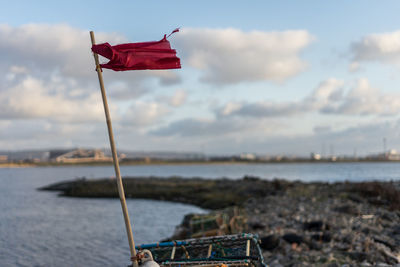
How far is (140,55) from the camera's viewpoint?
5.80m

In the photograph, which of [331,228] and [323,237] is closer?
[323,237]

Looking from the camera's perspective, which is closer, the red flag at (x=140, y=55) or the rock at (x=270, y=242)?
the red flag at (x=140, y=55)

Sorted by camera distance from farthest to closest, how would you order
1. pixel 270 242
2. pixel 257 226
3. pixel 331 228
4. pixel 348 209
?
1. pixel 348 209
2. pixel 257 226
3. pixel 331 228
4. pixel 270 242

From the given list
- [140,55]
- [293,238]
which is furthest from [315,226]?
[140,55]

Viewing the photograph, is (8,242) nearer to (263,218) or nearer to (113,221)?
(113,221)

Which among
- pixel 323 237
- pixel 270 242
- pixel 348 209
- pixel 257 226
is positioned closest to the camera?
pixel 270 242

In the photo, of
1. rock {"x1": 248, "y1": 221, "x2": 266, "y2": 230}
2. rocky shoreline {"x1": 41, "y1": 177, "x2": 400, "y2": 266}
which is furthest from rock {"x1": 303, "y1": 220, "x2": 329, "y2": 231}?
rock {"x1": 248, "y1": 221, "x2": 266, "y2": 230}

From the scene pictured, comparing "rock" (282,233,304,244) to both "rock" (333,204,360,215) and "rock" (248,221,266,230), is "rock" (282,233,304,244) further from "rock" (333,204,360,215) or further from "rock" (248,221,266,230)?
"rock" (333,204,360,215)

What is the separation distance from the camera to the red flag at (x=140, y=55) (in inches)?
219

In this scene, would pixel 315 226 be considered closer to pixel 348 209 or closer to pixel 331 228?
pixel 331 228

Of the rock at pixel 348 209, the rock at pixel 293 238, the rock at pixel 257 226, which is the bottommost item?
the rock at pixel 257 226

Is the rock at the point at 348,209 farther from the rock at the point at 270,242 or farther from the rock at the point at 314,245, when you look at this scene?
the rock at the point at 270,242

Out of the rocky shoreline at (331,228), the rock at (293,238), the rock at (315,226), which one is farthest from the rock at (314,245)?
the rock at (315,226)

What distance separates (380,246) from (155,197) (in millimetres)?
38127
